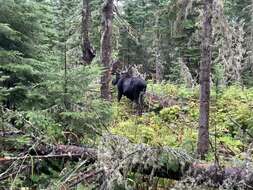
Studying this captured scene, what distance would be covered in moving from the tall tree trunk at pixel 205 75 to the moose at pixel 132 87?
5719mm

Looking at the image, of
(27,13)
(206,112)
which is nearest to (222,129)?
(206,112)

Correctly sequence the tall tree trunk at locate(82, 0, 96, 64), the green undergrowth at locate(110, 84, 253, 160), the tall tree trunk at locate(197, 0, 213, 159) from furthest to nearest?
the tall tree trunk at locate(82, 0, 96, 64), the green undergrowth at locate(110, 84, 253, 160), the tall tree trunk at locate(197, 0, 213, 159)

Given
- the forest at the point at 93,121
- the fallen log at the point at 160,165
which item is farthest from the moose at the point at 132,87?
the fallen log at the point at 160,165

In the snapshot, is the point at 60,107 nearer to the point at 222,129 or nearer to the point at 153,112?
the point at 222,129

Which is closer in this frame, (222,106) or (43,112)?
(43,112)

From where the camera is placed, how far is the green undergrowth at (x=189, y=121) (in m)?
11.3

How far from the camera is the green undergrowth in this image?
1130cm

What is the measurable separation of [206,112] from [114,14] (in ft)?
21.6

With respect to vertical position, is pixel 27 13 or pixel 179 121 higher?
pixel 27 13

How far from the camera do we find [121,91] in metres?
17.2

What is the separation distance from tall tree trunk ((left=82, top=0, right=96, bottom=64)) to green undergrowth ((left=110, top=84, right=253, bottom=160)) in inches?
96.9

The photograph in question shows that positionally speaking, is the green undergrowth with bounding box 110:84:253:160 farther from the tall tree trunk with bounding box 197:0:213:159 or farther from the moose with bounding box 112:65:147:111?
the moose with bounding box 112:65:147:111

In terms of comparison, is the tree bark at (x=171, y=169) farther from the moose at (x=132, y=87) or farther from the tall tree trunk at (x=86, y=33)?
the tall tree trunk at (x=86, y=33)

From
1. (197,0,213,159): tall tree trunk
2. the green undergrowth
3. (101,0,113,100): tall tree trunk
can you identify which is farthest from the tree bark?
(101,0,113,100): tall tree trunk
